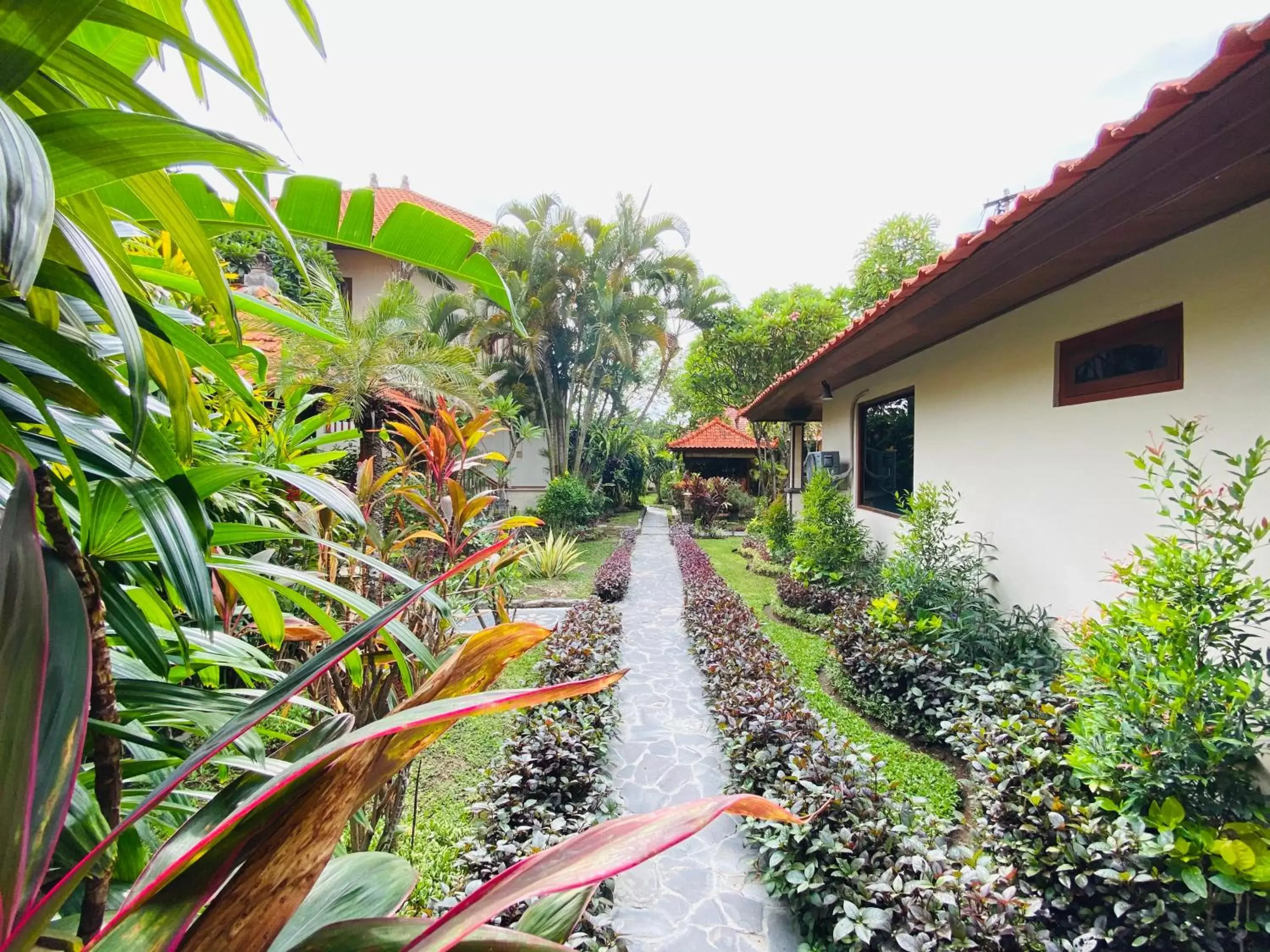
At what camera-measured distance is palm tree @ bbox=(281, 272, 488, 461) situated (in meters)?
6.69

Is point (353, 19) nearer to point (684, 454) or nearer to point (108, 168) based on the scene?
point (108, 168)

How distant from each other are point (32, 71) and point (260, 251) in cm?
1346

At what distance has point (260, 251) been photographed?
437 inches

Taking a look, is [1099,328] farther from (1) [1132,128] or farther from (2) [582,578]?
(2) [582,578]

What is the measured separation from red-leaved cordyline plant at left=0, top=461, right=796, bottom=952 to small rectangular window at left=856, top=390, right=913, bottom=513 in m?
6.37

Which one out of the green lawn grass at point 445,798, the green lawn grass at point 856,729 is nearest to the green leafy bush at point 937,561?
the green lawn grass at point 856,729

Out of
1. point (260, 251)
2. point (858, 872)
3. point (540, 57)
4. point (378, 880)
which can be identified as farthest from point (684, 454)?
point (378, 880)

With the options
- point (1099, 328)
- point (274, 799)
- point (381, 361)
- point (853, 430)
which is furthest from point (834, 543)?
point (274, 799)

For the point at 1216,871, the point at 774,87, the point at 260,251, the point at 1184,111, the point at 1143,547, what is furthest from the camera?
the point at 260,251

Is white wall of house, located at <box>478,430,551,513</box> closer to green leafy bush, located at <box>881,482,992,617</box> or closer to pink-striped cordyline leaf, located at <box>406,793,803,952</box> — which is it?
green leafy bush, located at <box>881,482,992,617</box>

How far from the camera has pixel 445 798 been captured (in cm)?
329

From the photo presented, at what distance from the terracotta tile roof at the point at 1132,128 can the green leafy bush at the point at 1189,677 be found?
122 centimetres

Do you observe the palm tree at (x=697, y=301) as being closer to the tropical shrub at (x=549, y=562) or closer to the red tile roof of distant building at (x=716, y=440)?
the red tile roof of distant building at (x=716, y=440)

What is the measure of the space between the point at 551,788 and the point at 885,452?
6.35m
